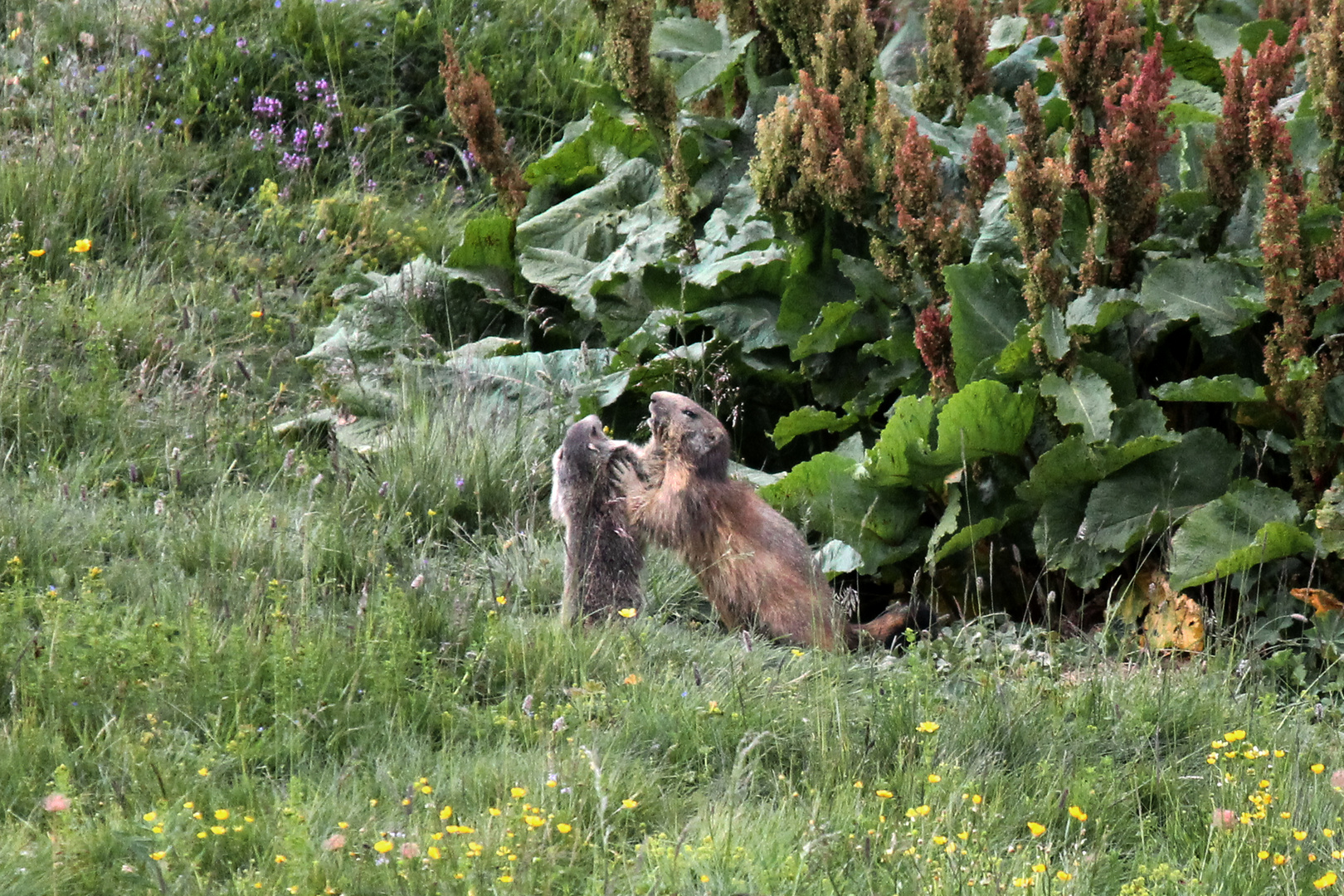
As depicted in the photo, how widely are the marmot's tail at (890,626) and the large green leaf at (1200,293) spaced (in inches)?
54.5

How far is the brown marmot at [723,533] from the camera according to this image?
5.15 meters

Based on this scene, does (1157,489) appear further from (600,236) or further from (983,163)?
(600,236)

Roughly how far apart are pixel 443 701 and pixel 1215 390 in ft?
9.49

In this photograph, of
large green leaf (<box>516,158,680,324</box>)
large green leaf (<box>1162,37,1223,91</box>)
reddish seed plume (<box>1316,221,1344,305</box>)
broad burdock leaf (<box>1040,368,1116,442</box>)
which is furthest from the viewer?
large green leaf (<box>1162,37,1223,91</box>)

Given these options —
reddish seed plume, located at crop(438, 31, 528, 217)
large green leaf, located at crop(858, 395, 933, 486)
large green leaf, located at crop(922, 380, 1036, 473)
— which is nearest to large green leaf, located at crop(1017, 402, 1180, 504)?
large green leaf, located at crop(922, 380, 1036, 473)

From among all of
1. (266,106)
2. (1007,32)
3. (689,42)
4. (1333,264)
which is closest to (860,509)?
(1333,264)

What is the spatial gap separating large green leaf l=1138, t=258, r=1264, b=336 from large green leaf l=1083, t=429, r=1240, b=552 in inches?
16.1

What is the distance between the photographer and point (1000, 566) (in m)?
5.66

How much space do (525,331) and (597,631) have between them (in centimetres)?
275

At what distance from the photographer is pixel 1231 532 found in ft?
16.7

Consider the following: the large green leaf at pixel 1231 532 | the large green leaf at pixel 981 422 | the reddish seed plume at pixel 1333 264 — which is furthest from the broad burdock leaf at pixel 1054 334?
the reddish seed plume at pixel 1333 264

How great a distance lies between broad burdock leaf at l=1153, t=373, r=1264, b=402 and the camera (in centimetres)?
514

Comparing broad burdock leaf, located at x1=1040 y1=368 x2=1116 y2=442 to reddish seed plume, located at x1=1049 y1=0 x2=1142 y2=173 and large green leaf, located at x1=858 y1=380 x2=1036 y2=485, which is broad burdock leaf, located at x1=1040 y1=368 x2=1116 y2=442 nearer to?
large green leaf, located at x1=858 y1=380 x2=1036 y2=485

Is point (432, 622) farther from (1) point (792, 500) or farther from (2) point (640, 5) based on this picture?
(2) point (640, 5)
